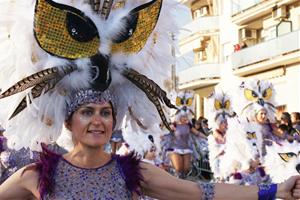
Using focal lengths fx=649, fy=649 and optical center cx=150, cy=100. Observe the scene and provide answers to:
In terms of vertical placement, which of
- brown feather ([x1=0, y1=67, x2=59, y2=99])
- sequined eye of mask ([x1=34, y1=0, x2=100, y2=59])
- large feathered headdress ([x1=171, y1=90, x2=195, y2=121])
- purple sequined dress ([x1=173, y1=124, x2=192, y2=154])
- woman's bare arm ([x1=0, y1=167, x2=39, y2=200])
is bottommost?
woman's bare arm ([x1=0, y1=167, x2=39, y2=200])

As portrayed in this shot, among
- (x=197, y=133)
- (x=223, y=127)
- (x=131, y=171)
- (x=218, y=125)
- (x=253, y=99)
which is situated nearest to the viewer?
(x=131, y=171)

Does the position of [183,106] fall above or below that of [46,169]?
above

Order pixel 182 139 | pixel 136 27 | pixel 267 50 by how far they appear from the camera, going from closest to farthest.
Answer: pixel 136 27, pixel 182 139, pixel 267 50

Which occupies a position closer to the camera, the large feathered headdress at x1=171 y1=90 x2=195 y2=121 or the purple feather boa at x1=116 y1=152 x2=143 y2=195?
the purple feather boa at x1=116 y1=152 x2=143 y2=195

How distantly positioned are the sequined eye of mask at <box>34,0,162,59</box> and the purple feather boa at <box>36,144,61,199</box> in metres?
0.52

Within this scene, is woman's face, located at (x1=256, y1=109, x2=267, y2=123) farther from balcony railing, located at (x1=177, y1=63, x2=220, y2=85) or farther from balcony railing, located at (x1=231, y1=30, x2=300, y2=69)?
balcony railing, located at (x1=177, y1=63, x2=220, y2=85)

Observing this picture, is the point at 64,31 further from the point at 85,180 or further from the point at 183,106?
the point at 183,106

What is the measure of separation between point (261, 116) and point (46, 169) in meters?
5.55

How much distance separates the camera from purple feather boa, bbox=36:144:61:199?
325 centimetres

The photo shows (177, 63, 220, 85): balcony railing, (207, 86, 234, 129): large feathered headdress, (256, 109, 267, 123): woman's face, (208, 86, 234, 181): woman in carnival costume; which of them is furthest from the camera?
(177, 63, 220, 85): balcony railing

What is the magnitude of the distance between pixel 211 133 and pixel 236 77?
1586 cm

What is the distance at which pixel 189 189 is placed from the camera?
332cm

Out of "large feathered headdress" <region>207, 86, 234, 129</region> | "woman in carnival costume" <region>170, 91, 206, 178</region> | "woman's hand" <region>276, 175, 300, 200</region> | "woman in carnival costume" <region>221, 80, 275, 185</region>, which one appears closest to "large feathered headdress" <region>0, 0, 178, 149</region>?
"woman's hand" <region>276, 175, 300, 200</region>

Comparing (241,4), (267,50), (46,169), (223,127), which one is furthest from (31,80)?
(241,4)
